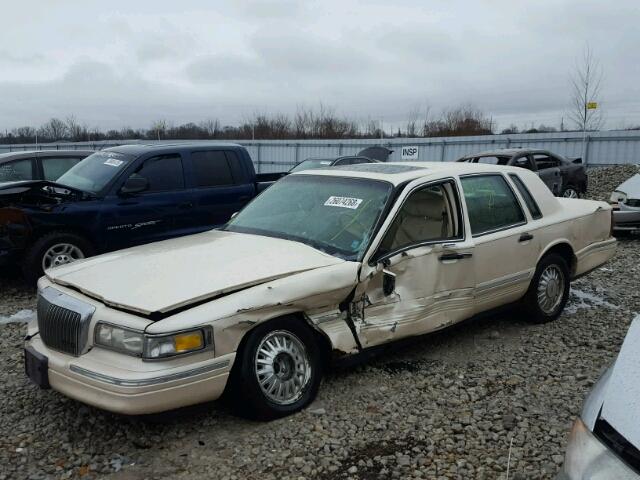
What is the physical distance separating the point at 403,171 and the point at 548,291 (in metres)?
1.94

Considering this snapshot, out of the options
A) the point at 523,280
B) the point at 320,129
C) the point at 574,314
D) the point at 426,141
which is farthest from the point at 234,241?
the point at 320,129

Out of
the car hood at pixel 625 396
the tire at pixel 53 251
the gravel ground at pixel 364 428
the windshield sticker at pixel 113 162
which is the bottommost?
the gravel ground at pixel 364 428

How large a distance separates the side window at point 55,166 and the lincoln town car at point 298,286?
16.8 ft

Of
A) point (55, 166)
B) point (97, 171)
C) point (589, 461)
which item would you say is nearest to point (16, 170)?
point (55, 166)

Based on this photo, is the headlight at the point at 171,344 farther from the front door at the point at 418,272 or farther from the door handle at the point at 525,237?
the door handle at the point at 525,237

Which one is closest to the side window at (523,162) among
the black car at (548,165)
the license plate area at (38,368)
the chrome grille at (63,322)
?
the black car at (548,165)

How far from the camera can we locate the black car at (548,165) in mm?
12812

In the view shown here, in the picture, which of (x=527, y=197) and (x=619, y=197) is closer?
(x=527, y=197)

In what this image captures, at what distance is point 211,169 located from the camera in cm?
760

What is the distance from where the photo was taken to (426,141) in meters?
23.8

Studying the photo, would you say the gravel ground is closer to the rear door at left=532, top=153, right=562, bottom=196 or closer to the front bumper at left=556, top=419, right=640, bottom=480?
the front bumper at left=556, top=419, right=640, bottom=480

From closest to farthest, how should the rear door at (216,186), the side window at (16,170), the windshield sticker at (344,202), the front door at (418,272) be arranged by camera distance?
the front door at (418,272)
the windshield sticker at (344,202)
the rear door at (216,186)
the side window at (16,170)

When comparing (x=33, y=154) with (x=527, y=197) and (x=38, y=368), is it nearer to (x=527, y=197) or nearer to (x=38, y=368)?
(x=38, y=368)

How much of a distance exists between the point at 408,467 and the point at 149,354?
151 cm
